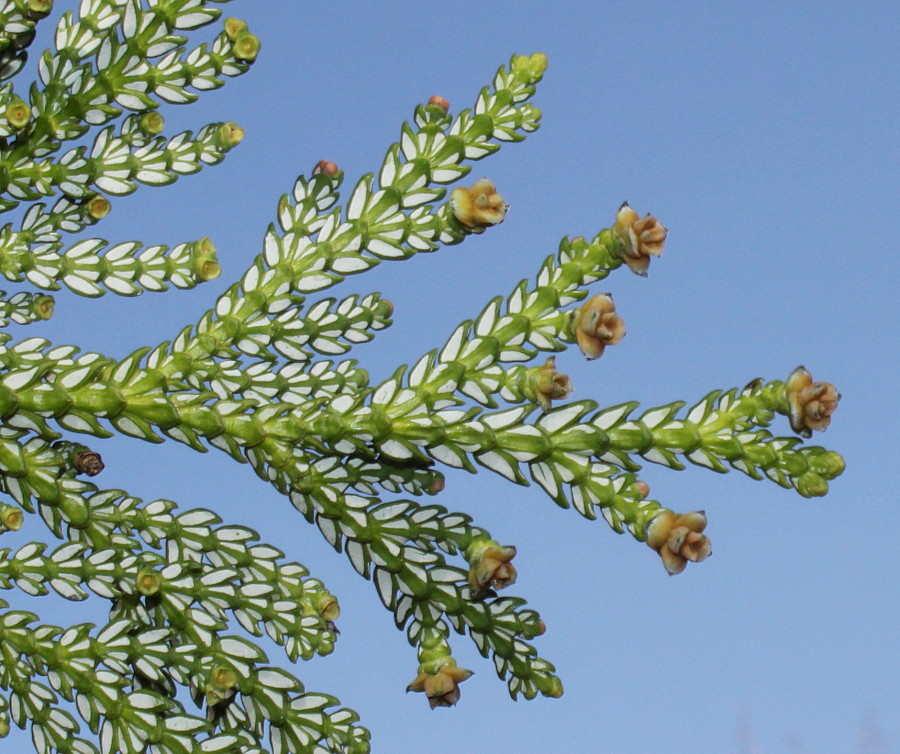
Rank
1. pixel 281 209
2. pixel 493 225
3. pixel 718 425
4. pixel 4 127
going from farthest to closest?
pixel 4 127 → pixel 281 209 → pixel 493 225 → pixel 718 425

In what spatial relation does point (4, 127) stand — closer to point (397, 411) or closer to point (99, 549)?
point (99, 549)

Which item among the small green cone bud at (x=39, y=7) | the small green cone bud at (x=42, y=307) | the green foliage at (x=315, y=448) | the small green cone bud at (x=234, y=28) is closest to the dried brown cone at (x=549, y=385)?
the green foliage at (x=315, y=448)

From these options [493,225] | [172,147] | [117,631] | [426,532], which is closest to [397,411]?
[426,532]

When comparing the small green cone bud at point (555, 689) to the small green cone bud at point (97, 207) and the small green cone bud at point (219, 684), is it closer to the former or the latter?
the small green cone bud at point (219, 684)

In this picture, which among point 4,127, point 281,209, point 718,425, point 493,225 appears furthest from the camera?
point 4,127

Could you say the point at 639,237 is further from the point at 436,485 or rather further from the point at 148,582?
the point at 148,582

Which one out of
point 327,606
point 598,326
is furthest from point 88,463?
point 598,326
